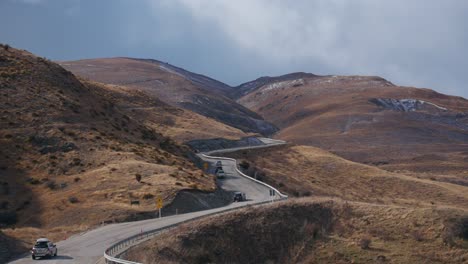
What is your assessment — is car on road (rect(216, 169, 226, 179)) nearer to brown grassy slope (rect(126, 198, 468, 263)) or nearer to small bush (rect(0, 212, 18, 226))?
small bush (rect(0, 212, 18, 226))

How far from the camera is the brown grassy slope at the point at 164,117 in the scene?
336ft

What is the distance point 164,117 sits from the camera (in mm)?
111562

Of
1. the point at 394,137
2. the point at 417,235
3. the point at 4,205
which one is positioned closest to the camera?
the point at 417,235

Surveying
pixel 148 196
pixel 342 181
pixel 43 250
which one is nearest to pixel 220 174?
pixel 148 196

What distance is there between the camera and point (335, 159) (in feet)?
326

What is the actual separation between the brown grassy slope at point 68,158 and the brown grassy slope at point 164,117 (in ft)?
68.5

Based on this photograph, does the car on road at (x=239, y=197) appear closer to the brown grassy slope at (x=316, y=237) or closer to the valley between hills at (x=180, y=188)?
the valley between hills at (x=180, y=188)

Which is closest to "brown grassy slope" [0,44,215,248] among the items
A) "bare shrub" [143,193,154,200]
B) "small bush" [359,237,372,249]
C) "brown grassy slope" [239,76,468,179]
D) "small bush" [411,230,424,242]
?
"bare shrub" [143,193,154,200]

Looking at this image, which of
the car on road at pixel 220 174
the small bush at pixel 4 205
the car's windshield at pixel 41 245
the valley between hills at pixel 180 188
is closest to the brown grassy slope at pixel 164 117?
the valley between hills at pixel 180 188

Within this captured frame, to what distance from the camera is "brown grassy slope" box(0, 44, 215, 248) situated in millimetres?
45188

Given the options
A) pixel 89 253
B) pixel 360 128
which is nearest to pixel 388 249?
pixel 89 253

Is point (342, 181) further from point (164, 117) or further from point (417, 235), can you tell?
point (417, 235)

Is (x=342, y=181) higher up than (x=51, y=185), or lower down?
lower down

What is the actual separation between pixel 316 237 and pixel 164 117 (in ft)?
252
